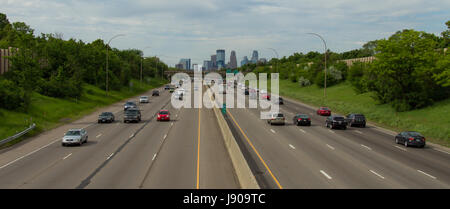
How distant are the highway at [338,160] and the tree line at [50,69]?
2712cm

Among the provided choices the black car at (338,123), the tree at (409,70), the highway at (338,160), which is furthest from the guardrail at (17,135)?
the tree at (409,70)

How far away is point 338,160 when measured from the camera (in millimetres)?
25891

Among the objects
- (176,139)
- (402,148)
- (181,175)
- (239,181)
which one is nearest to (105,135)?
(176,139)

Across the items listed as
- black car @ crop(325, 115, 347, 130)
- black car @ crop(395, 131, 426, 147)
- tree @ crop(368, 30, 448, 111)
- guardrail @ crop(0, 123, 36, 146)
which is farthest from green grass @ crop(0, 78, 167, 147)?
tree @ crop(368, 30, 448, 111)

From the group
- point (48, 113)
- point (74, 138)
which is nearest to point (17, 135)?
point (74, 138)

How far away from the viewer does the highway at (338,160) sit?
2019 cm

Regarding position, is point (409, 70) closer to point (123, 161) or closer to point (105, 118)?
point (105, 118)

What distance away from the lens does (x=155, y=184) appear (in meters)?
19.0

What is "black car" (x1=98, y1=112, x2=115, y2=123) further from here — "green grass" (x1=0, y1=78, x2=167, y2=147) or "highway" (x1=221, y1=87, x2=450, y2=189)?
"highway" (x1=221, y1=87, x2=450, y2=189)

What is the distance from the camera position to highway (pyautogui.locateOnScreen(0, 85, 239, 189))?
19469 mm

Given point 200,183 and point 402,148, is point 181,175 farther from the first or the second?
point 402,148

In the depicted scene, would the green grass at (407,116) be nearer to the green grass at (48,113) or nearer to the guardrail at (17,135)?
the guardrail at (17,135)

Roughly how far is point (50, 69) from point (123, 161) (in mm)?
58536

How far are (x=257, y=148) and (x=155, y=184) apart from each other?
12.8 m
